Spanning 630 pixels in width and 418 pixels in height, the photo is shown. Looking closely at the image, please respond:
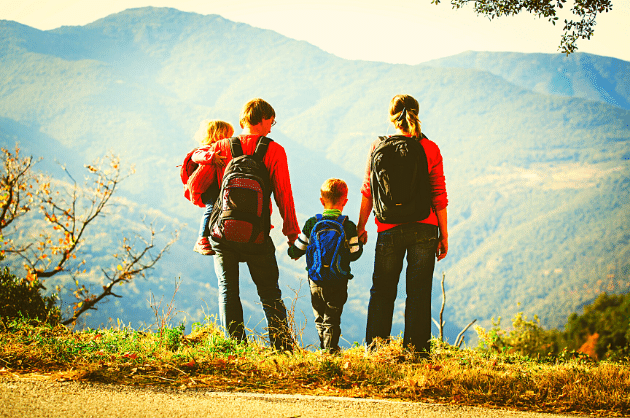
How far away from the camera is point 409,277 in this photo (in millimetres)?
3332

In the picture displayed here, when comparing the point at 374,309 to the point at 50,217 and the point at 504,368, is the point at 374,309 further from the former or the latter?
the point at 50,217

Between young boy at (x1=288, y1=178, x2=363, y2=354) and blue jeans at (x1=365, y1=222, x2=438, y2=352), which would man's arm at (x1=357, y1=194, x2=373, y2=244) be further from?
blue jeans at (x1=365, y1=222, x2=438, y2=352)

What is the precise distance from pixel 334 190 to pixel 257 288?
98cm

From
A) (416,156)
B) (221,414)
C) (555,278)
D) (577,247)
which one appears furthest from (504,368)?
(577,247)

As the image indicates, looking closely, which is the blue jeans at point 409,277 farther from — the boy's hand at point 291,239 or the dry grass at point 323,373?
the boy's hand at point 291,239

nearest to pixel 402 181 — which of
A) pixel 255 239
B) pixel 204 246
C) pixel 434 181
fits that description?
pixel 434 181

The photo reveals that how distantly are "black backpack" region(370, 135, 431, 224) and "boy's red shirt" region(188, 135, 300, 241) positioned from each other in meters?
0.68

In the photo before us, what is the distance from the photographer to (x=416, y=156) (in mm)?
3277

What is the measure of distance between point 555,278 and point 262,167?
14482 centimetres

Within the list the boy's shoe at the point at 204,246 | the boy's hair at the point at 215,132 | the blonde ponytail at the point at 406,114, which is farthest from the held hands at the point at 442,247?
the boy's hair at the point at 215,132

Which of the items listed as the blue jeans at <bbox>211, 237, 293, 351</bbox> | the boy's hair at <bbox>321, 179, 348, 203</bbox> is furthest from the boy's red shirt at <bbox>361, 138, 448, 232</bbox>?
the blue jeans at <bbox>211, 237, 293, 351</bbox>

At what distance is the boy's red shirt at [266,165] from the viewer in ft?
11.0

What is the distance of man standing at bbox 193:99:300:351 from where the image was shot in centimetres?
324

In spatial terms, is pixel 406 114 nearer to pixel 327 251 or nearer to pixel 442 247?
pixel 442 247
